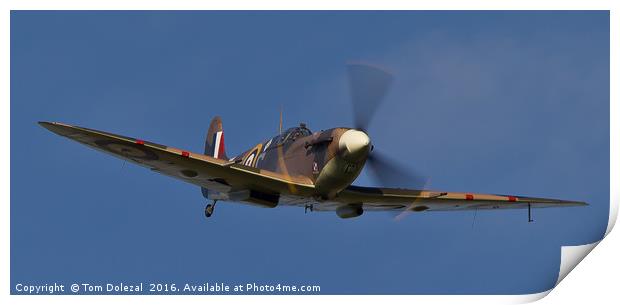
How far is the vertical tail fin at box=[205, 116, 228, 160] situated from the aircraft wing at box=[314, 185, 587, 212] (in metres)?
5.80

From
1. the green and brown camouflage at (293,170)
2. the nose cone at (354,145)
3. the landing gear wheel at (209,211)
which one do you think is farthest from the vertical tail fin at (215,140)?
the nose cone at (354,145)

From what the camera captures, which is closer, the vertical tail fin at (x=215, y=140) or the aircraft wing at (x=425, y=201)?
the aircraft wing at (x=425, y=201)

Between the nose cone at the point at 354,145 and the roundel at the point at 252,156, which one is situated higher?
the roundel at the point at 252,156

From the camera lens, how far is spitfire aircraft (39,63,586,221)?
663 inches

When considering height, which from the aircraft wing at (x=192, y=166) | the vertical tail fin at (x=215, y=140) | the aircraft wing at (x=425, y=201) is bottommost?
the aircraft wing at (x=425, y=201)

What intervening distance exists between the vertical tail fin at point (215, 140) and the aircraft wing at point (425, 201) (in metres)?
5.80

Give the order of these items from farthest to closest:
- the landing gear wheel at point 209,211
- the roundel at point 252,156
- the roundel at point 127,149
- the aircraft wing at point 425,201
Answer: the landing gear wheel at point 209,211 < the roundel at point 252,156 < the aircraft wing at point 425,201 < the roundel at point 127,149

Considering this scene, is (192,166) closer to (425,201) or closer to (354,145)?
(354,145)

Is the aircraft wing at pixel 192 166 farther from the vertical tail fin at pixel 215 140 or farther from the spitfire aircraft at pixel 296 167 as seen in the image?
the vertical tail fin at pixel 215 140

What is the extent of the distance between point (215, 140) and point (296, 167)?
8107 mm

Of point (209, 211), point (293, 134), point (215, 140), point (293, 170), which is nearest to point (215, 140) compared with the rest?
point (215, 140)

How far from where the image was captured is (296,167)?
18141 mm

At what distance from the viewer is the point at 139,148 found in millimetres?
17016

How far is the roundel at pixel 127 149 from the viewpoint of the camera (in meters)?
16.8
